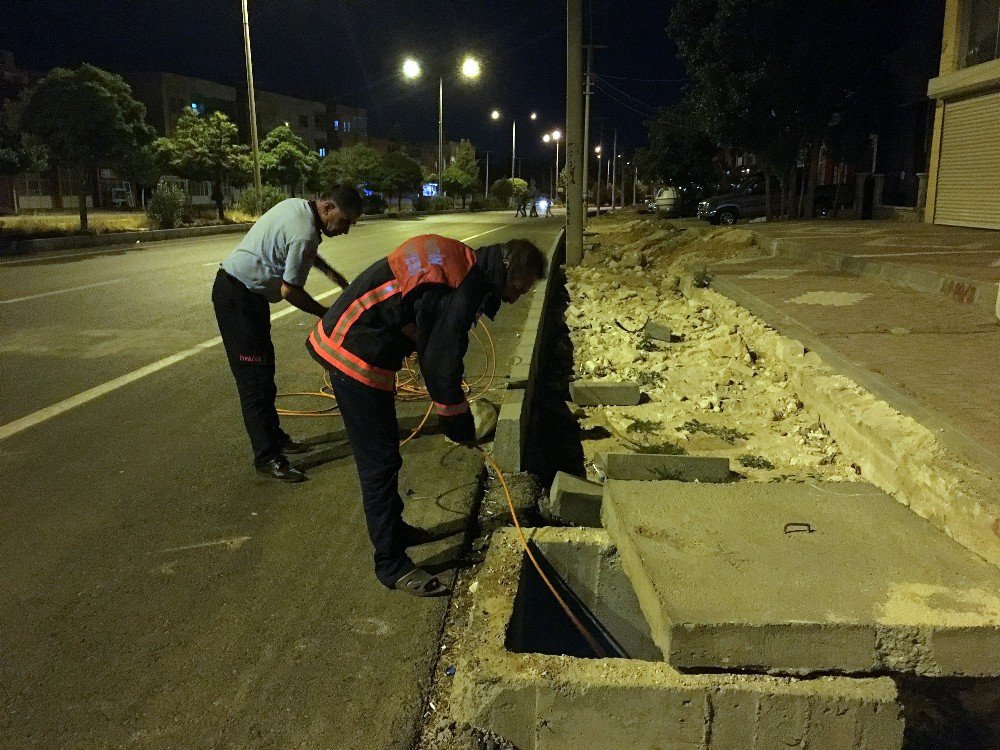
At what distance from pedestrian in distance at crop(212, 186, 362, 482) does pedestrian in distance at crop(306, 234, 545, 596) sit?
1107 mm

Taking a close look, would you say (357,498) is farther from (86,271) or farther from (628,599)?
(86,271)

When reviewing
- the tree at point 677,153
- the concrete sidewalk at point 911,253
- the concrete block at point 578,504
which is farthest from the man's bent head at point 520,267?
the tree at point 677,153

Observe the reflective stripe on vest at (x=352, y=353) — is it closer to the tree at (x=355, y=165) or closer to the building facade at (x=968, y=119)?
the building facade at (x=968, y=119)

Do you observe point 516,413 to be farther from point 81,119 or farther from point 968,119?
point 81,119

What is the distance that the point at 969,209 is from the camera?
17.6 m

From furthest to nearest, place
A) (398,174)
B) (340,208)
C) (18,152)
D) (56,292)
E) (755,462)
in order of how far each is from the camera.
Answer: (398,174), (18,152), (56,292), (755,462), (340,208)

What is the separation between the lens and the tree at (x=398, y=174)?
53.8 meters

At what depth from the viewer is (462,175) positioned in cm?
6750

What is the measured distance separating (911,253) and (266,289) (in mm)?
10592

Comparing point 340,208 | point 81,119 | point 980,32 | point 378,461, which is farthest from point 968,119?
point 81,119

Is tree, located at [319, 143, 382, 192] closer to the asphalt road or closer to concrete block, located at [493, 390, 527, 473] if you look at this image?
the asphalt road

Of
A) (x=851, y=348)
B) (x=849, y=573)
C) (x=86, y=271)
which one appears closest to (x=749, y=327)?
(x=851, y=348)

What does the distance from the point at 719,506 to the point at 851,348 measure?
132 inches

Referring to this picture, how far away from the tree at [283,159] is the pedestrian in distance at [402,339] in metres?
38.0
